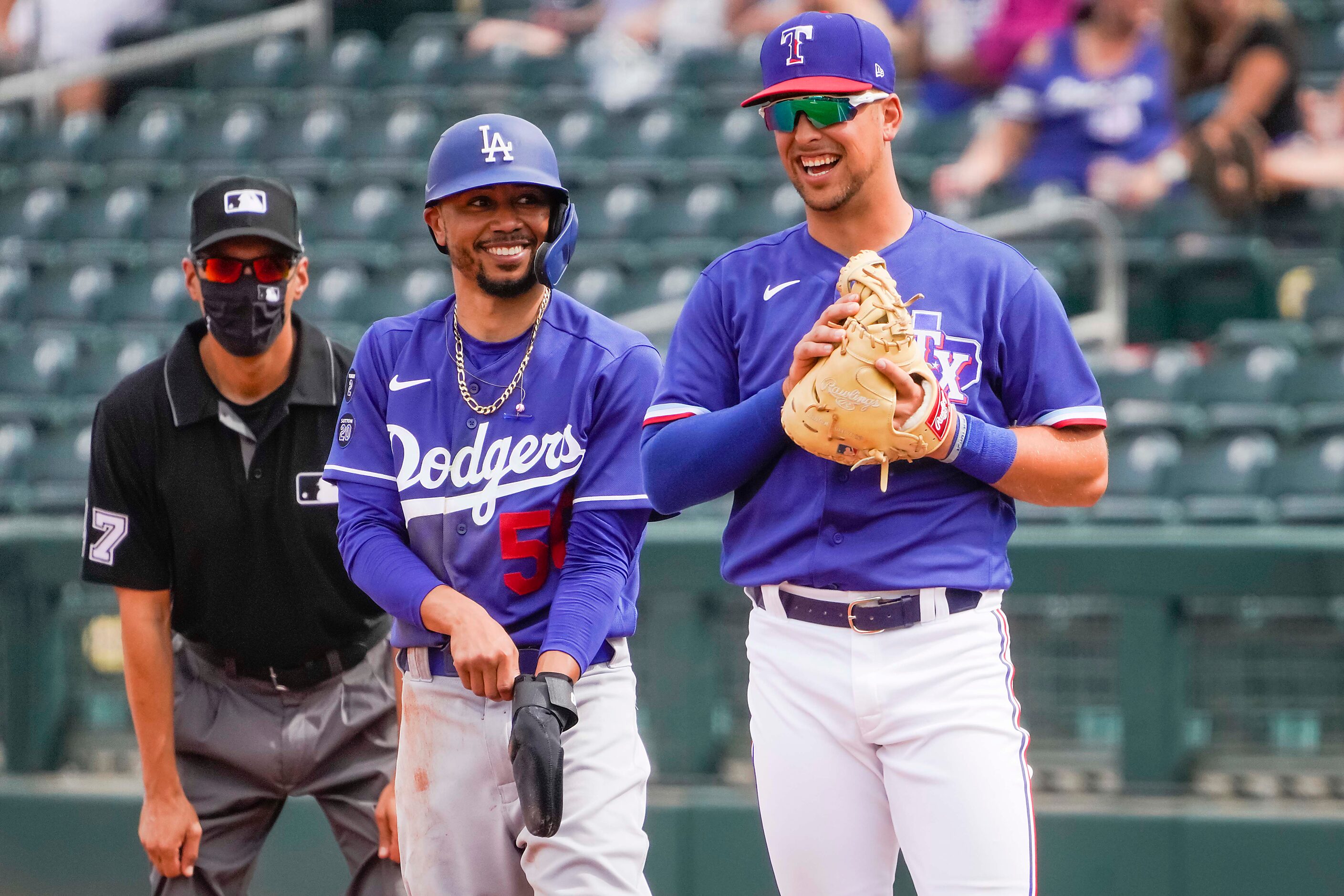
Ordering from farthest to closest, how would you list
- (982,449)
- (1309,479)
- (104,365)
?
1. (104,365)
2. (1309,479)
3. (982,449)

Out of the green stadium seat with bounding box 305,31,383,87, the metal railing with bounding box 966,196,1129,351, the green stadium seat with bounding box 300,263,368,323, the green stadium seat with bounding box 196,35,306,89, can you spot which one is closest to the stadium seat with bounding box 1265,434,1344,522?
the metal railing with bounding box 966,196,1129,351

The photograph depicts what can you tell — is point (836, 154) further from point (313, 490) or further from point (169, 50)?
point (169, 50)

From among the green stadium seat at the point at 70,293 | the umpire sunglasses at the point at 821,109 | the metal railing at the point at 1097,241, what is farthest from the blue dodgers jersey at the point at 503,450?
the green stadium seat at the point at 70,293

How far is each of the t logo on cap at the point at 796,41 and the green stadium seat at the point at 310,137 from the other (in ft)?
22.0

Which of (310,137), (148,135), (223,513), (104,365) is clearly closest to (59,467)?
(104,365)

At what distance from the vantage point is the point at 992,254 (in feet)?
8.16

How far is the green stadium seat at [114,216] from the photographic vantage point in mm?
8453

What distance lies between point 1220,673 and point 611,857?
8.04ft

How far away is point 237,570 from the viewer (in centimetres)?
307

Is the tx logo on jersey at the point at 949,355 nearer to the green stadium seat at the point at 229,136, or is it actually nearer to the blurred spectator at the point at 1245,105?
the blurred spectator at the point at 1245,105

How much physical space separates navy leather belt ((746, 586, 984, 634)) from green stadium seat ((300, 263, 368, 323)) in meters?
5.00

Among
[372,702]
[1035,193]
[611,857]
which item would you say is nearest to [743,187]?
[1035,193]

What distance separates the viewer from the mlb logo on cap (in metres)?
2.97

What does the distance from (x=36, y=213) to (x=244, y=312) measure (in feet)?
20.6
